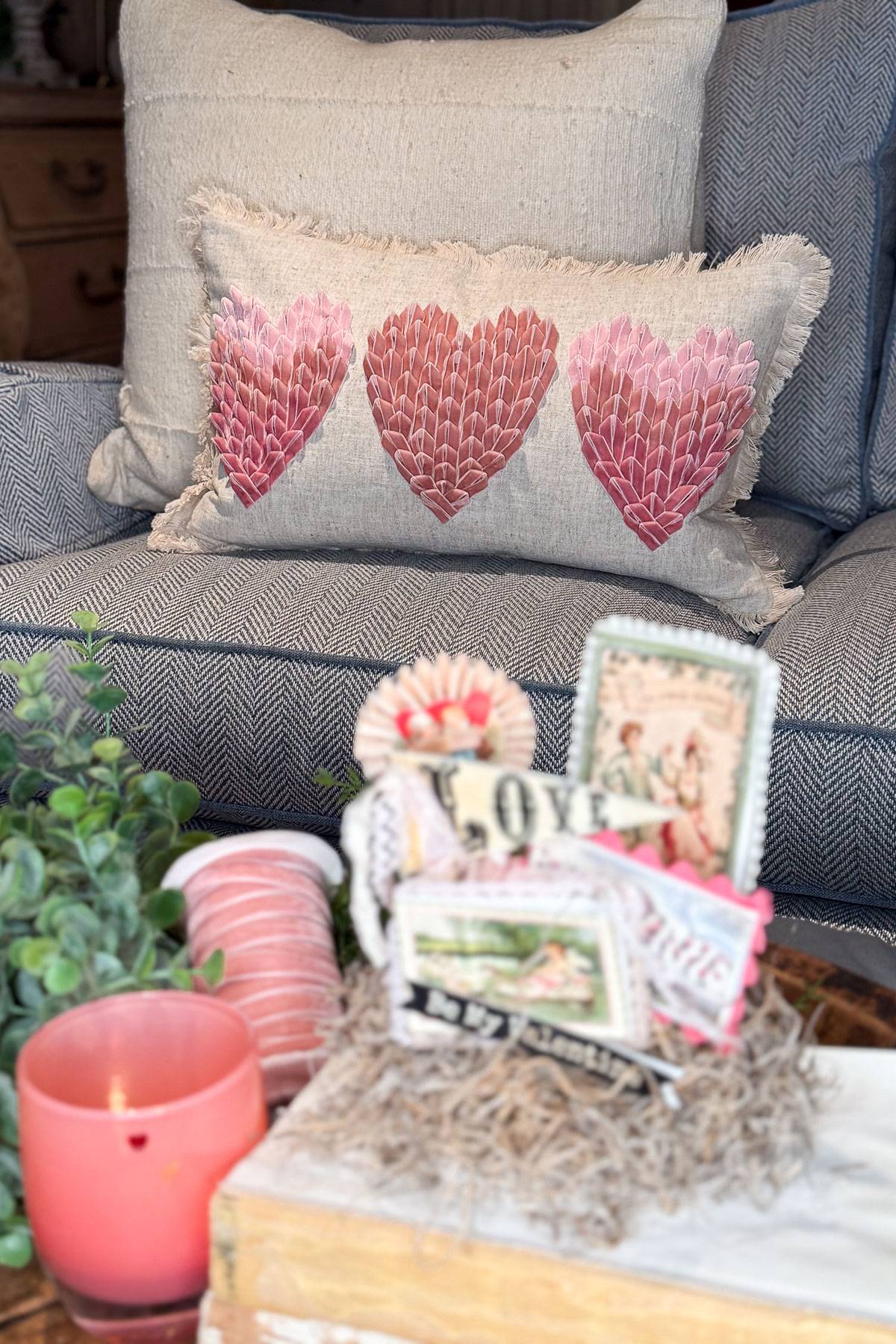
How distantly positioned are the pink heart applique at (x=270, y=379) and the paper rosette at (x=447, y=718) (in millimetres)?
750

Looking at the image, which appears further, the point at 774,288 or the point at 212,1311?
the point at 774,288

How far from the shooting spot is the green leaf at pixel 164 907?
0.56 meters

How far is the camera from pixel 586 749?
0.54 metres

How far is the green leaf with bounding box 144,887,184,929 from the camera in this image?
0.56m

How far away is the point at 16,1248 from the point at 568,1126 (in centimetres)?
21

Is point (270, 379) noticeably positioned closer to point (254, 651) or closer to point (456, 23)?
point (254, 651)

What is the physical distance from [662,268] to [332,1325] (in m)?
1.00

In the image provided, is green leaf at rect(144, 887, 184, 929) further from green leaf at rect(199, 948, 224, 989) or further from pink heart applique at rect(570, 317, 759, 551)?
pink heart applique at rect(570, 317, 759, 551)

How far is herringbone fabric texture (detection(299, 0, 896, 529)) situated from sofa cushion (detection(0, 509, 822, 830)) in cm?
33

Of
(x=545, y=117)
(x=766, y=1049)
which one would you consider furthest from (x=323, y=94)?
(x=766, y=1049)

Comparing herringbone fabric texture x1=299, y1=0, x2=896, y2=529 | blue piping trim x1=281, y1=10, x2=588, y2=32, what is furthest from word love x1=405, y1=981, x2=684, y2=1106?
blue piping trim x1=281, y1=10, x2=588, y2=32

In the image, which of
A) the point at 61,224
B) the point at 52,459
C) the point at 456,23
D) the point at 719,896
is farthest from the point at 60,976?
the point at 61,224

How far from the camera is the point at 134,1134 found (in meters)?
0.46

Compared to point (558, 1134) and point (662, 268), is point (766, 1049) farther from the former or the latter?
point (662, 268)
